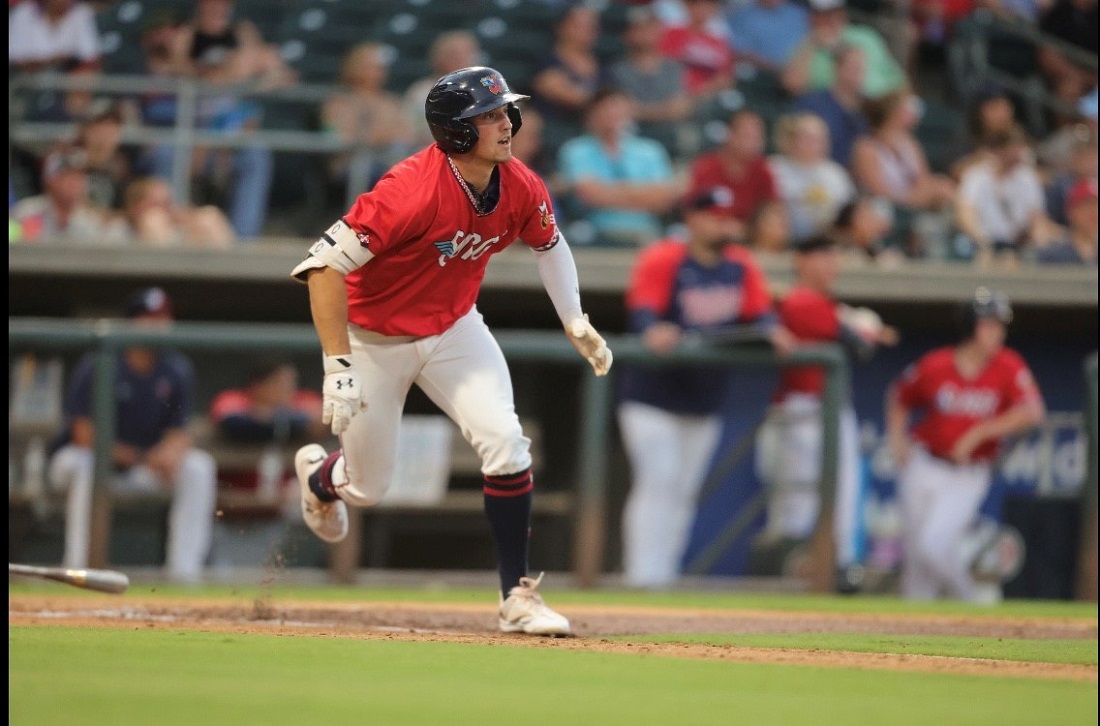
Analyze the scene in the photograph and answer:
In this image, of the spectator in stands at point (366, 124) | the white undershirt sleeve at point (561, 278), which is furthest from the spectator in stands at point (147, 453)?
the white undershirt sleeve at point (561, 278)

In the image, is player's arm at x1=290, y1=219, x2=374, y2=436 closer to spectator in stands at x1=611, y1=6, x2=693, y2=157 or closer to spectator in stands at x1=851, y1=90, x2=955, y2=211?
spectator in stands at x1=611, y1=6, x2=693, y2=157

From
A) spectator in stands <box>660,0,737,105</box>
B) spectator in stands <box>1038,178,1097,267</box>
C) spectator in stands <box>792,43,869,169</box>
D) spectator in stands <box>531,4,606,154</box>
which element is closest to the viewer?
spectator in stands <box>1038,178,1097,267</box>

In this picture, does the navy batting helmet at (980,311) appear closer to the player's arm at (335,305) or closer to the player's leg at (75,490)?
the player's leg at (75,490)

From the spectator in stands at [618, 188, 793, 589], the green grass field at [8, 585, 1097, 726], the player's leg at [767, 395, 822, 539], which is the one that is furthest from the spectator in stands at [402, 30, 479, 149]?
the green grass field at [8, 585, 1097, 726]

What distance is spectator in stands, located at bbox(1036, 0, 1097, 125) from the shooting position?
11766mm

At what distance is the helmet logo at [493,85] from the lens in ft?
17.3

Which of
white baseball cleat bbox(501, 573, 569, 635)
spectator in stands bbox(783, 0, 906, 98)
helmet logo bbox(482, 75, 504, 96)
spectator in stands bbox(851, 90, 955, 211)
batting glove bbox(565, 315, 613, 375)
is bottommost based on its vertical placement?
white baseball cleat bbox(501, 573, 569, 635)

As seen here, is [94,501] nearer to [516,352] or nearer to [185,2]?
[516,352]

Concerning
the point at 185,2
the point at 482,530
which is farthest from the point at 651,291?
the point at 185,2

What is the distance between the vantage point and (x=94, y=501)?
7988 mm

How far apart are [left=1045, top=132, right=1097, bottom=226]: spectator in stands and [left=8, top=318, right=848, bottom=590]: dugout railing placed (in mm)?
2838

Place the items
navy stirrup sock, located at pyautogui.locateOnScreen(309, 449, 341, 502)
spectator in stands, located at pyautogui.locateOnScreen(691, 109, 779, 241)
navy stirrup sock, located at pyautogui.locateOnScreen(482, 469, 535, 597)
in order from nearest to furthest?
navy stirrup sock, located at pyautogui.locateOnScreen(482, 469, 535, 597)
navy stirrup sock, located at pyautogui.locateOnScreen(309, 449, 341, 502)
spectator in stands, located at pyautogui.locateOnScreen(691, 109, 779, 241)

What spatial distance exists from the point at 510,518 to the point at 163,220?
470 centimetres

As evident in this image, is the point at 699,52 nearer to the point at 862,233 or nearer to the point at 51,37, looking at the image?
the point at 862,233
